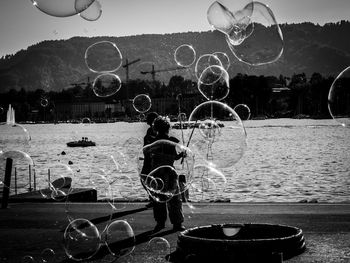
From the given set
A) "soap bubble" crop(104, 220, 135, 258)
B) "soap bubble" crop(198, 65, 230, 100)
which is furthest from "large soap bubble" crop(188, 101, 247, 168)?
"soap bubble" crop(104, 220, 135, 258)

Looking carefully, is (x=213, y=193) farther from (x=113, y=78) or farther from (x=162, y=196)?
(x=162, y=196)

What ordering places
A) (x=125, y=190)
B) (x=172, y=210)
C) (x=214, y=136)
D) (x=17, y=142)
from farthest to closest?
1. (x=17, y=142)
2. (x=125, y=190)
3. (x=214, y=136)
4. (x=172, y=210)

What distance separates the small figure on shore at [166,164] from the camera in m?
11.5

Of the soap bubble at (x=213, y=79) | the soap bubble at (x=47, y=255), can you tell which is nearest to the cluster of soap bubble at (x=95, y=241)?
the soap bubble at (x=47, y=255)

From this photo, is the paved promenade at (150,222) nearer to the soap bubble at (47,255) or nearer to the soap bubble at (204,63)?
the soap bubble at (47,255)

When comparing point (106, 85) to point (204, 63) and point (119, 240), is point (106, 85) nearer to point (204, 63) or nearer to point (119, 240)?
point (204, 63)

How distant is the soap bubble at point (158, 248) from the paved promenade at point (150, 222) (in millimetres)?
57

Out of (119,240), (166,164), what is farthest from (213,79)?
(119,240)

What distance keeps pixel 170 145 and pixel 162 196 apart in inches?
37.7

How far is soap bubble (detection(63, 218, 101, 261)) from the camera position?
402 inches

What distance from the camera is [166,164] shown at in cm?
1148

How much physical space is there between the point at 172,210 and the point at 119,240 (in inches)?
49.0

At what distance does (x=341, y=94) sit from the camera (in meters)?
13.3

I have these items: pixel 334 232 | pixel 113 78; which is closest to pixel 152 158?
pixel 334 232
